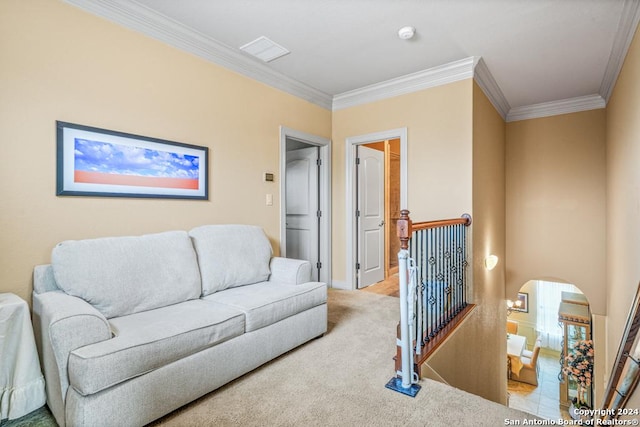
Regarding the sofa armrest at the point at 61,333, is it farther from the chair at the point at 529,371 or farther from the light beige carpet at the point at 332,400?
the chair at the point at 529,371

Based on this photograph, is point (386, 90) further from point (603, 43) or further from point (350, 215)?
point (603, 43)

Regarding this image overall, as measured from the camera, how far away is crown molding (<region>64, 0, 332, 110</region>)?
7.55ft

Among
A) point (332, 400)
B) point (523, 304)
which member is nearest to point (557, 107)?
point (332, 400)

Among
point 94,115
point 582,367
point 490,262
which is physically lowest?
point 582,367

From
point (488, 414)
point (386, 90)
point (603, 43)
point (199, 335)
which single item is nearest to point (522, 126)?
point (603, 43)

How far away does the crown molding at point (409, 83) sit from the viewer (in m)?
3.39

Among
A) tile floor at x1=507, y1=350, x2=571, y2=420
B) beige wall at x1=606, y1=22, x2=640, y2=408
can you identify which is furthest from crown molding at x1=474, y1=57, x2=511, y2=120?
tile floor at x1=507, y1=350, x2=571, y2=420

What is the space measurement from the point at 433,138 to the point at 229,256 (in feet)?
8.49

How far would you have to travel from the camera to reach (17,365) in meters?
1.64

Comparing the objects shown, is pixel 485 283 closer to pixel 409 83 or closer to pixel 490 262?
pixel 490 262

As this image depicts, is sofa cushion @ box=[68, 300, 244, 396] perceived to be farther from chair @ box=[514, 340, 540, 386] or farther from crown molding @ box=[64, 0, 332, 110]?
chair @ box=[514, 340, 540, 386]

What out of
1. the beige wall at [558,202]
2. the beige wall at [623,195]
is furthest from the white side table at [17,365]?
the beige wall at [558,202]

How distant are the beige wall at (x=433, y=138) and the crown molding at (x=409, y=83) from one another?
0.06 metres

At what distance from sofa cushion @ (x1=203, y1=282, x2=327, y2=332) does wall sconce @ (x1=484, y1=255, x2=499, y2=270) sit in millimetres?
2517
